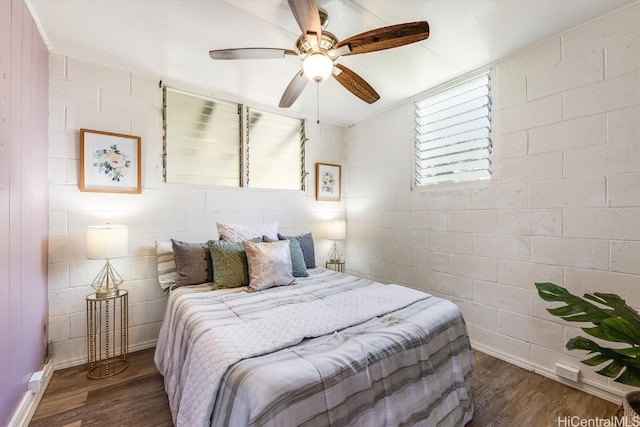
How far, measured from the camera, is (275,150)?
341 centimetres

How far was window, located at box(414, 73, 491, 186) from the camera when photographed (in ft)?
8.16

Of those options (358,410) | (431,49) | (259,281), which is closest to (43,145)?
(259,281)

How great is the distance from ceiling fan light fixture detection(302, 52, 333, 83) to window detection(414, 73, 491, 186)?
1.63 metres

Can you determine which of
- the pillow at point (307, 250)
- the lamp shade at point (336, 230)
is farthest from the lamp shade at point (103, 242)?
the lamp shade at point (336, 230)

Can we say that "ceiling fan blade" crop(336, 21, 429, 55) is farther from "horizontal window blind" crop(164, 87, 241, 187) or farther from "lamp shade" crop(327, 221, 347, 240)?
"lamp shade" crop(327, 221, 347, 240)

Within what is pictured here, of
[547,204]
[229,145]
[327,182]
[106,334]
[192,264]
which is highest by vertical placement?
[229,145]

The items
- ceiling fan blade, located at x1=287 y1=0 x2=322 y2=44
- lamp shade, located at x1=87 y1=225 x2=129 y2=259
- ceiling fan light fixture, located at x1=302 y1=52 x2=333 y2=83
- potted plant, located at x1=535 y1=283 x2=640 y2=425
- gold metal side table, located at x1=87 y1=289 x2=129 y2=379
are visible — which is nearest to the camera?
potted plant, located at x1=535 y1=283 x2=640 y2=425

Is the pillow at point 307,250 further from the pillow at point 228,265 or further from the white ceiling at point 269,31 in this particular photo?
the white ceiling at point 269,31

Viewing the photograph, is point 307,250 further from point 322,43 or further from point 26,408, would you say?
point 26,408

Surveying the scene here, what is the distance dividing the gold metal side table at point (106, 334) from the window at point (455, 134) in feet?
9.85

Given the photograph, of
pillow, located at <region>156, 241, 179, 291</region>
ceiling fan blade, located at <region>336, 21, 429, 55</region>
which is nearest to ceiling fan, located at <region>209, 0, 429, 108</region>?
ceiling fan blade, located at <region>336, 21, 429, 55</region>

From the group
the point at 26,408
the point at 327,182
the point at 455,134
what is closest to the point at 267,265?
the point at 26,408

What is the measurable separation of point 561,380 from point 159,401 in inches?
108

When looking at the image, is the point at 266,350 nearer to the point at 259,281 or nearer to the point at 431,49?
the point at 259,281
